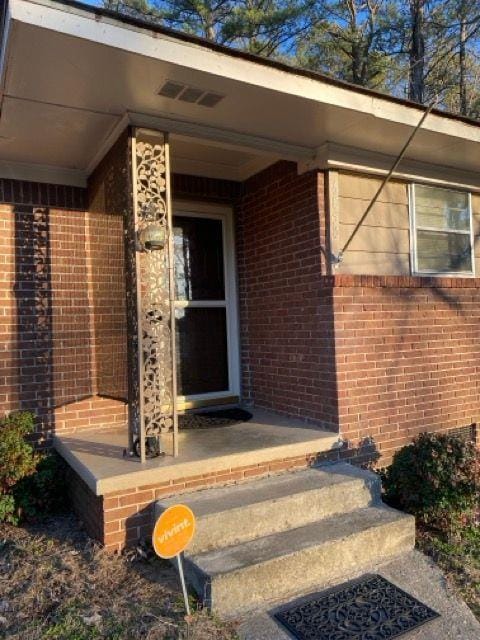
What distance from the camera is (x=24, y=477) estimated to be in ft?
13.9

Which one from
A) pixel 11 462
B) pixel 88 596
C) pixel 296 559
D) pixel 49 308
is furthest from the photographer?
pixel 49 308

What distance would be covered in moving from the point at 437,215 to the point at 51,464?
4559 millimetres

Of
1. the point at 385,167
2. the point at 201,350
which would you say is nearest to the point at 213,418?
the point at 201,350

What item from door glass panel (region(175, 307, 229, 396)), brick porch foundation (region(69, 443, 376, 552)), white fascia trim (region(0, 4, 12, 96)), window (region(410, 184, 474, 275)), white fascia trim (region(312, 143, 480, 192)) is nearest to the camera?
white fascia trim (region(0, 4, 12, 96))

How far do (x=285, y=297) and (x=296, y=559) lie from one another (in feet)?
8.81

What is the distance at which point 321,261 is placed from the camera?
473cm

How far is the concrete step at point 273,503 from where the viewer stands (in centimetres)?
333

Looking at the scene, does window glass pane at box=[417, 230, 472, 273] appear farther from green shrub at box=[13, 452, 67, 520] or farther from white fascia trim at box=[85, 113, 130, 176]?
green shrub at box=[13, 452, 67, 520]

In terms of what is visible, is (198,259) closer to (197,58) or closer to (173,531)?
(197,58)

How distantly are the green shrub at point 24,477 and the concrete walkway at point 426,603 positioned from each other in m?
2.19

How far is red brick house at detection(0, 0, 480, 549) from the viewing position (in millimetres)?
3500

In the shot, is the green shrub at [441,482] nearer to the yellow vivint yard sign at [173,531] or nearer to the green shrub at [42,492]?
the yellow vivint yard sign at [173,531]

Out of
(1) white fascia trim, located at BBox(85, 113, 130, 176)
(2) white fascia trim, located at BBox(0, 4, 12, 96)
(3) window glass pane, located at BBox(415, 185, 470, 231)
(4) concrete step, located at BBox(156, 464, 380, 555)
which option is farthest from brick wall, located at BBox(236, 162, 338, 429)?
(2) white fascia trim, located at BBox(0, 4, 12, 96)

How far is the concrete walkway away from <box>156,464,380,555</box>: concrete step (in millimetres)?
523
